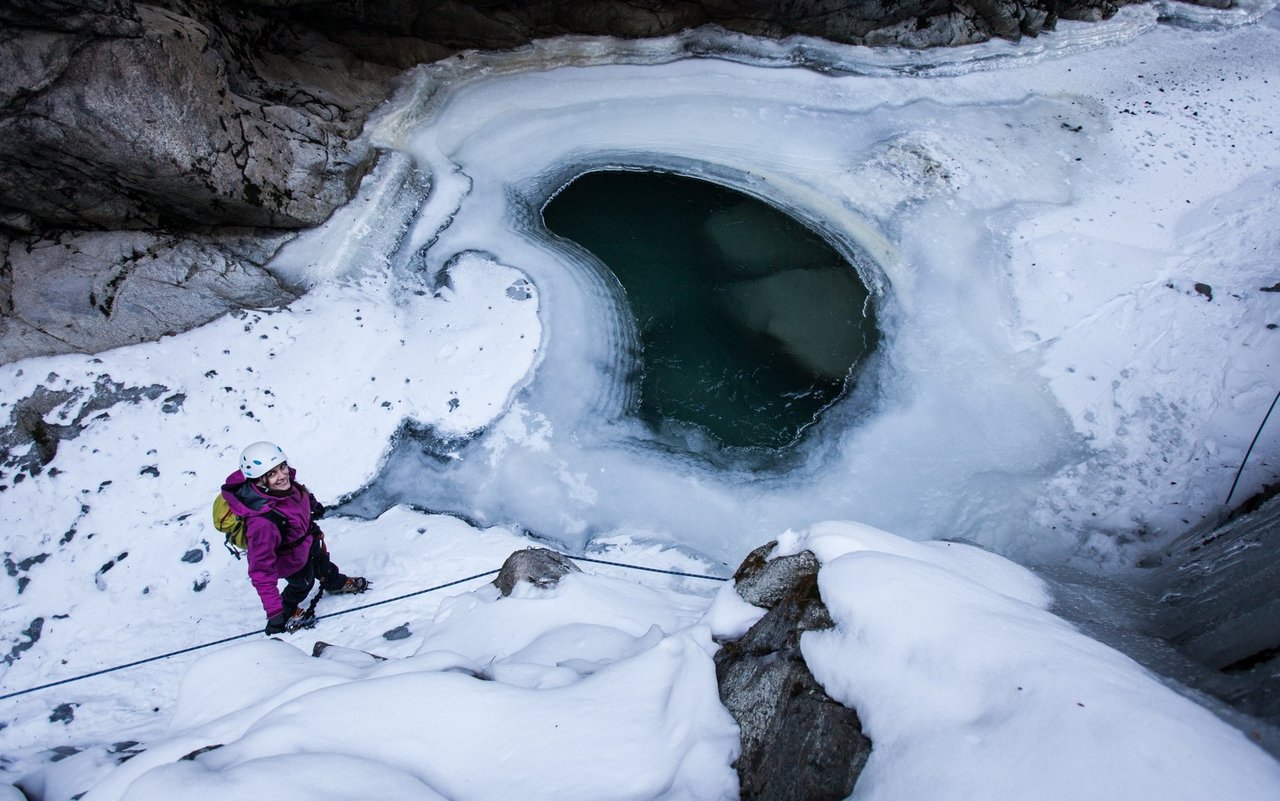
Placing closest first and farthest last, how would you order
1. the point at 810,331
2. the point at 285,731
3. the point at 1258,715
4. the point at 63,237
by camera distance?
the point at 1258,715, the point at 285,731, the point at 63,237, the point at 810,331

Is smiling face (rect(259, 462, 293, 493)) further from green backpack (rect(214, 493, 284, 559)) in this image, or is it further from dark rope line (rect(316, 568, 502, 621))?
dark rope line (rect(316, 568, 502, 621))

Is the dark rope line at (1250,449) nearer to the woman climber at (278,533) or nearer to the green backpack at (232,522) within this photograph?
the woman climber at (278,533)

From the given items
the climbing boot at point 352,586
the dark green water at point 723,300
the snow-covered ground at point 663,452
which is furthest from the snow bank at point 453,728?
A: the dark green water at point 723,300

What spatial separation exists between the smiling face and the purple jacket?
0.13 ft

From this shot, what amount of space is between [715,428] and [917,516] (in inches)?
62.3

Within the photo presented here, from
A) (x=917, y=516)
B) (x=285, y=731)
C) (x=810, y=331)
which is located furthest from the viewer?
(x=810, y=331)

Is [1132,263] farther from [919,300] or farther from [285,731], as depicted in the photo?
[285,731]

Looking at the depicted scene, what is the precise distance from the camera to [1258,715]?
2020 mm

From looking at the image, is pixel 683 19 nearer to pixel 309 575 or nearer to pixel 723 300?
pixel 723 300

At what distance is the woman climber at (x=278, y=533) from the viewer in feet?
11.9

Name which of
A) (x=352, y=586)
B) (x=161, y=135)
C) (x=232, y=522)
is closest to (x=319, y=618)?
(x=352, y=586)

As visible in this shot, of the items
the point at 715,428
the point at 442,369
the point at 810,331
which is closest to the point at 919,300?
the point at 810,331

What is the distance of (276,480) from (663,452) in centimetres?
267

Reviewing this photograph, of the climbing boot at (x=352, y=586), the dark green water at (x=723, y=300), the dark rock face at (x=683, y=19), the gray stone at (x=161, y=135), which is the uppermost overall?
the dark rock face at (x=683, y=19)
